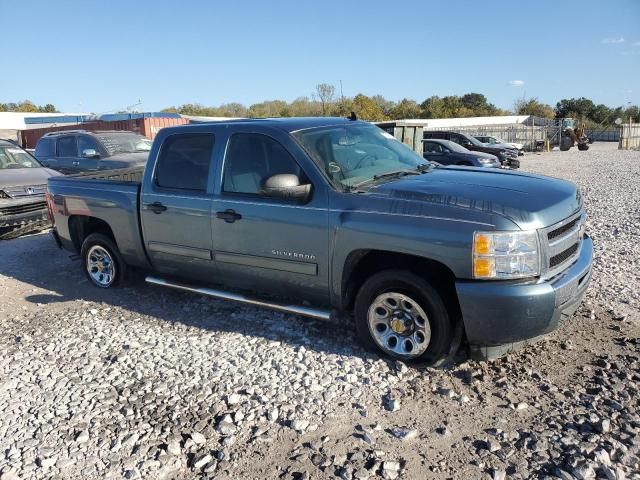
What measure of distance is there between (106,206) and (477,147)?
20.6 metres

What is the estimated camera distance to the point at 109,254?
6121 millimetres

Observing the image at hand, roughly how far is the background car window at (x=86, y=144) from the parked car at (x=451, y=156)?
430 inches

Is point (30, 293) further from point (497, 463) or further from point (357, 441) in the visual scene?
point (497, 463)

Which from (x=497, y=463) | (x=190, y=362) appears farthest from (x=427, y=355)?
(x=190, y=362)

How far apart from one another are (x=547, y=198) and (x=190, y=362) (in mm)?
3024

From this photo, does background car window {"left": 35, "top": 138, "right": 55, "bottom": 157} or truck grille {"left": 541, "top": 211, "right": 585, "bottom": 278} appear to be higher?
background car window {"left": 35, "top": 138, "right": 55, "bottom": 157}

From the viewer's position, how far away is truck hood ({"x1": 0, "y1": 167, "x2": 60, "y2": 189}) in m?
9.23

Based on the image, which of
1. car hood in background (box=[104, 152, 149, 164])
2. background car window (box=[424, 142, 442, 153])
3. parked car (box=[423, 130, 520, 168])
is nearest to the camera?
car hood in background (box=[104, 152, 149, 164])

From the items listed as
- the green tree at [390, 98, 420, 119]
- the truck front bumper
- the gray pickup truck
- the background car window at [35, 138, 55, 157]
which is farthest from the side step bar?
the green tree at [390, 98, 420, 119]

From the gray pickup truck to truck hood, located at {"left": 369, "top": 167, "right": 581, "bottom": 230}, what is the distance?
0.05ft

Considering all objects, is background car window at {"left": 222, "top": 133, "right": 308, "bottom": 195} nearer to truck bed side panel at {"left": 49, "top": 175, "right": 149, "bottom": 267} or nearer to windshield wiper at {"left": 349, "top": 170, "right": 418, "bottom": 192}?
windshield wiper at {"left": 349, "top": 170, "right": 418, "bottom": 192}

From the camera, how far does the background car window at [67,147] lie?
1288 cm

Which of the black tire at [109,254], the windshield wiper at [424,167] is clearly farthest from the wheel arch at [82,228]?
the windshield wiper at [424,167]

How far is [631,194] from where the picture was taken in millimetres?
13258
